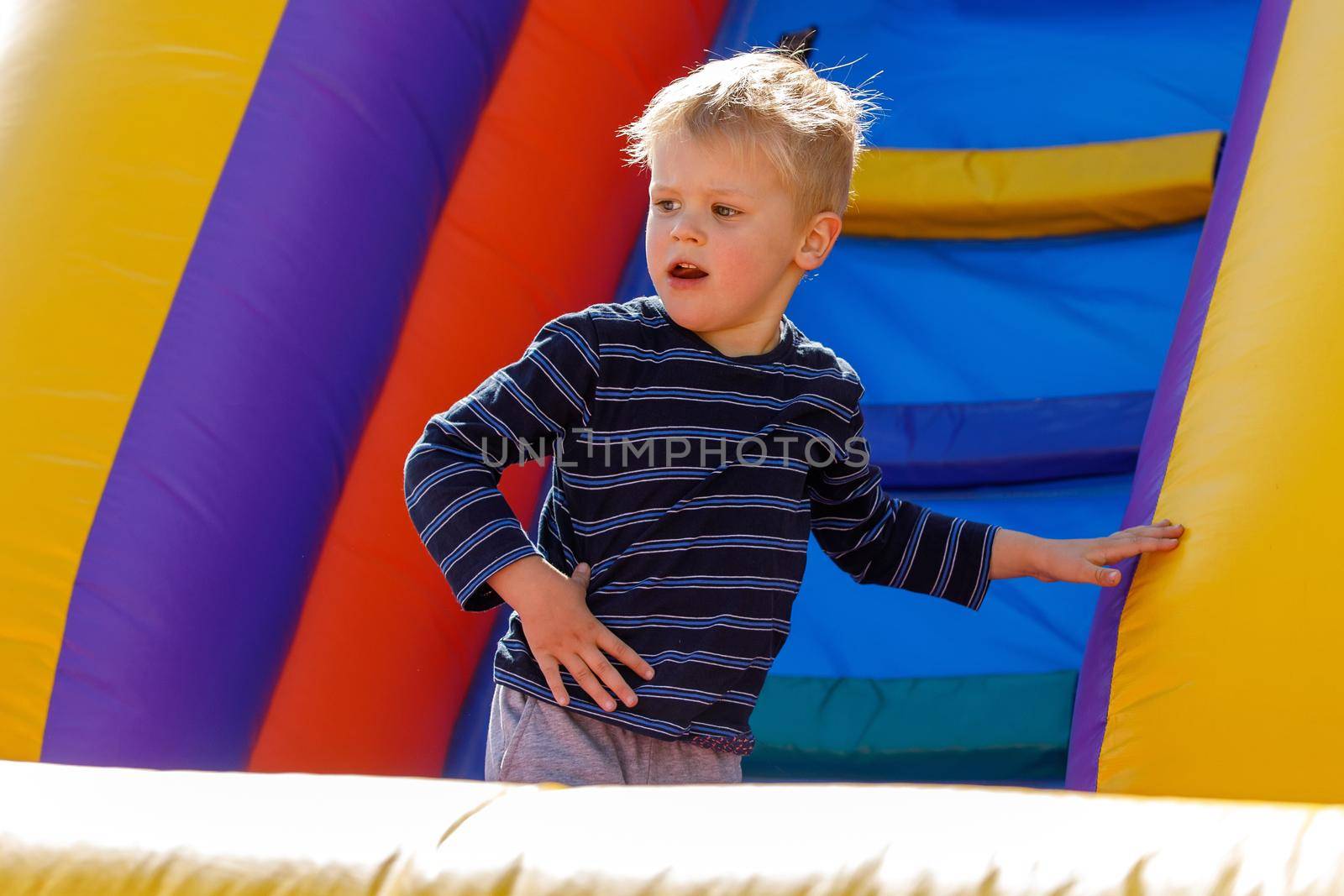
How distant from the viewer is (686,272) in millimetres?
961

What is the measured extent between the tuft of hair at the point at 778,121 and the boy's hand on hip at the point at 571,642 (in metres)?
0.31

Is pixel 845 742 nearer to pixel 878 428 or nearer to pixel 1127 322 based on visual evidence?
pixel 878 428

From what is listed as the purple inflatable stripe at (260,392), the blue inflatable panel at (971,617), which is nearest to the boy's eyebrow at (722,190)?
the purple inflatable stripe at (260,392)

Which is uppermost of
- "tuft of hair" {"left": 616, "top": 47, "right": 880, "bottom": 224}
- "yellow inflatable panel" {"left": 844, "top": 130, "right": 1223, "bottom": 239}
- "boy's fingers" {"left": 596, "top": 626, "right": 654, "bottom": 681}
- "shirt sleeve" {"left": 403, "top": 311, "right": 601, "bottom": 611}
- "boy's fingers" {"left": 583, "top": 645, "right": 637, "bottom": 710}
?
"yellow inflatable panel" {"left": 844, "top": 130, "right": 1223, "bottom": 239}

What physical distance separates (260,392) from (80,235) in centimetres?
20

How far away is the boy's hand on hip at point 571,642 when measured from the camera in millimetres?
859

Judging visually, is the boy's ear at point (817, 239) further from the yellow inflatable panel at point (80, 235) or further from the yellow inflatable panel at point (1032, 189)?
the yellow inflatable panel at point (1032, 189)

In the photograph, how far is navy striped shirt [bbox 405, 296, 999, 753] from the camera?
888 mm

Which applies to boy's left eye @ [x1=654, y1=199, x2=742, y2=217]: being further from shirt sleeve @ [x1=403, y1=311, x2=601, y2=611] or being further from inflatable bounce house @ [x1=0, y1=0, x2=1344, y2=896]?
inflatable bounce house @ [x1=0, y1=0, x2=1344, y2=896]

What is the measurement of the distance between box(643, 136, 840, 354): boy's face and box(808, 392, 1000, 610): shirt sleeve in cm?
13

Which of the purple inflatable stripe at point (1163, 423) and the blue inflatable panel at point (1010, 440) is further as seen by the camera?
the blue inflatable panel at point (1010, 440)

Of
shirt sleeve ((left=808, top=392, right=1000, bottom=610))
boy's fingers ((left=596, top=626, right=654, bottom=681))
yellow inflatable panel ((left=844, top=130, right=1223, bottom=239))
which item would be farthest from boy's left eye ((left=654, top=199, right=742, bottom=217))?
yellow inflatable panel ((left=844, top=130, right=1223, bottom=239))

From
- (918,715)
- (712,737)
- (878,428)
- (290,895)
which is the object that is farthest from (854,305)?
(290,895)

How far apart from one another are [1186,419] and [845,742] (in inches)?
19.7
